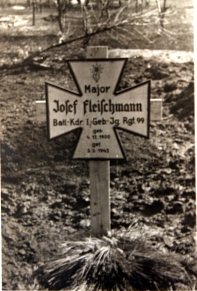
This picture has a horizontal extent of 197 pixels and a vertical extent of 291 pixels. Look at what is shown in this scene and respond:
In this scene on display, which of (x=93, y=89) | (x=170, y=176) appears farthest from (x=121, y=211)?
(x=93, y=89)

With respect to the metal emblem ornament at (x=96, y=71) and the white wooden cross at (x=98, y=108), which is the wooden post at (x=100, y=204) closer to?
the white wooden cross at (x=98, y=108)

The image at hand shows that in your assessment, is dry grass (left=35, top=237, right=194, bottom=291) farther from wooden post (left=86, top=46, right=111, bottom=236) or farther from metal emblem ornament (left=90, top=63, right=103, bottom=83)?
metal emblem ornament (left=90, top=63, right=103, bottom=83)

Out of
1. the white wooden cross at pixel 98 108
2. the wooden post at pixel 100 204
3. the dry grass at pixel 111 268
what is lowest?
the dry grass at pixel 111 268

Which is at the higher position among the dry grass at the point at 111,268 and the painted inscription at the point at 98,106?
the painted inscription at the point at 98,106

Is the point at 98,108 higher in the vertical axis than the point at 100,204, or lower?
higher

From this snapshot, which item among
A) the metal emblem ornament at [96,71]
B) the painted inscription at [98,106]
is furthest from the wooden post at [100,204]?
the metal emblem ornament at [96,71]

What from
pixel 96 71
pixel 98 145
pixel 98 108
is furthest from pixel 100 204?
pixel 96 71

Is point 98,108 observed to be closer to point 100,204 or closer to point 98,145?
point 98,145
